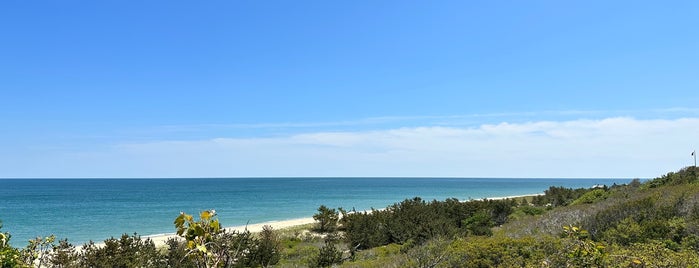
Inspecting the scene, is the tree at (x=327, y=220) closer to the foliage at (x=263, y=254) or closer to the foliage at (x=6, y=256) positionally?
the foliage at (x=263, y=254)

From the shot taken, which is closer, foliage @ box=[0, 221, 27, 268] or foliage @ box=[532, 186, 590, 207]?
foliage @ box=[0, 221, 27, 268]

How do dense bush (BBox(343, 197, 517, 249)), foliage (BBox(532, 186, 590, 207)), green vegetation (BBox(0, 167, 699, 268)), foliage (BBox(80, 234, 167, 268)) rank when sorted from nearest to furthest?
green vegetation (BBox(0, 167, 699, 268))
foliage (BBox(80, 234, 167, 268))
dense bush (BBox(343, 197, 517, 249))
foliage (BBox(532, 186, 590, 207))

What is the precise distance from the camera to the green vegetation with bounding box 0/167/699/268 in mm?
6215

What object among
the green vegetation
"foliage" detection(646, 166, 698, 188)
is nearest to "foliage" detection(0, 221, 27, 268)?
the green vegetation

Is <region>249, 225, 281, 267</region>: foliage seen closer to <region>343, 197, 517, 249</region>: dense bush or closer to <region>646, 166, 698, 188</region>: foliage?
<region>343, 197, 517, 249</region>: dense bush

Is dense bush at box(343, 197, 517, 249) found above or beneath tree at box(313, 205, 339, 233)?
above

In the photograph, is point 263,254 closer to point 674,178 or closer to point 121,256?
point 121,256

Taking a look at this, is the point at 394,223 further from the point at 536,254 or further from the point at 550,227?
the point at 536,254

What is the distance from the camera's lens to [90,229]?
4106cm

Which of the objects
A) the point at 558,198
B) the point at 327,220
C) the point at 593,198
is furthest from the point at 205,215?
the point at 558,198

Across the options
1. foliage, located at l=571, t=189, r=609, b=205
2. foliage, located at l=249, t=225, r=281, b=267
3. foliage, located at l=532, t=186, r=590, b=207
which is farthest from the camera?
foliage, located at l=532, t=186, r=590, b=207

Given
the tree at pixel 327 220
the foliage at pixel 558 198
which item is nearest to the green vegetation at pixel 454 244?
the tree at pixel 327 220

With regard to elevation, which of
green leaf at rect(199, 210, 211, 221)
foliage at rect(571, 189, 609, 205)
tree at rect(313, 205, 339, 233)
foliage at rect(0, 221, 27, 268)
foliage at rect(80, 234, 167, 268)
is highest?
green leaf at rect(199, 210, 211, 221)

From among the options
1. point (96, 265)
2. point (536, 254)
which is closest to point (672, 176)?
point (536, 254)
